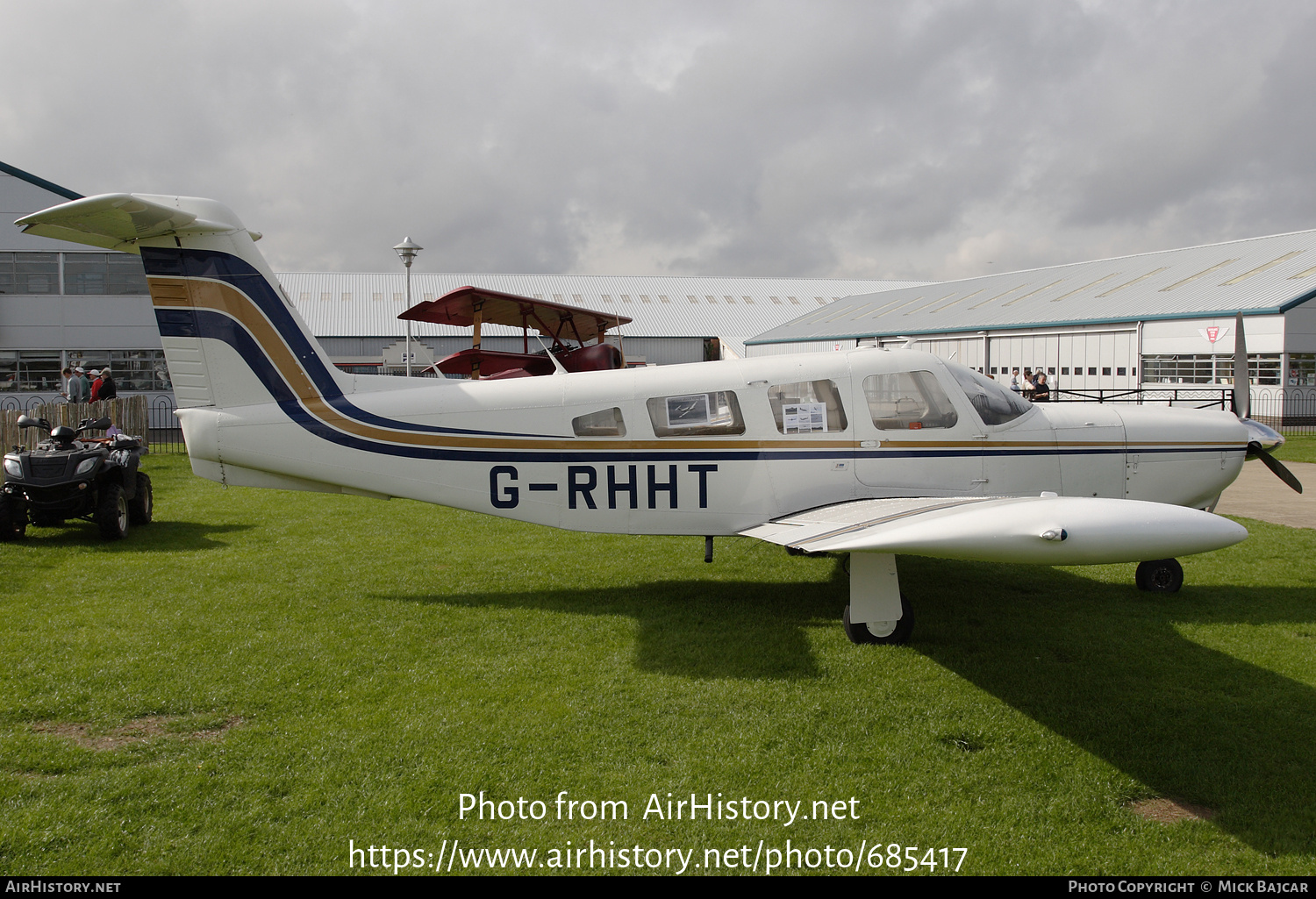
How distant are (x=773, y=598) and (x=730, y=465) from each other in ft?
4.88

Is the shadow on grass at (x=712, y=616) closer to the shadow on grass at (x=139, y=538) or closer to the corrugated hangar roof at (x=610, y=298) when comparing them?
the shadow on grass at (x=139, y=538)

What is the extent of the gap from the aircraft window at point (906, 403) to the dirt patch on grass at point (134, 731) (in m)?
5.15

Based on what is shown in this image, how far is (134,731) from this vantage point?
466 cm

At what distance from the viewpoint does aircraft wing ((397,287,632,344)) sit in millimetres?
16000

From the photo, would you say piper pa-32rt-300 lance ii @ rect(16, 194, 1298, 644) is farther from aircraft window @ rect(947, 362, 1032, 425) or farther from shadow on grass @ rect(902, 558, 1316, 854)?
shadow on grass @ rect(902, 558, 1316, 854)

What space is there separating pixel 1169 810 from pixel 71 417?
18.1 metres

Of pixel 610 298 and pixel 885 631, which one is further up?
pixel 610 298

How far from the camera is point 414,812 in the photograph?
387cm

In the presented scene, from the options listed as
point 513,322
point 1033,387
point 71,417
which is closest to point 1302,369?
point 1033,387

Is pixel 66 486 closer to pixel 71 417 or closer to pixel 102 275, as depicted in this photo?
pixel 71 417

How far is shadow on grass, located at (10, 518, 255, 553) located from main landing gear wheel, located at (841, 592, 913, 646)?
7.31 metres

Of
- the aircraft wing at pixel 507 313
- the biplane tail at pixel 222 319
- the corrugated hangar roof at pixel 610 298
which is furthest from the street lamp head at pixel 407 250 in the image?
the corrugated hangar roof at pixel 610 298

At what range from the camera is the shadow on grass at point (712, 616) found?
19.0 ft

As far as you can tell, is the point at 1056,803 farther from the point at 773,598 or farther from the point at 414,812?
the point at 773,598
